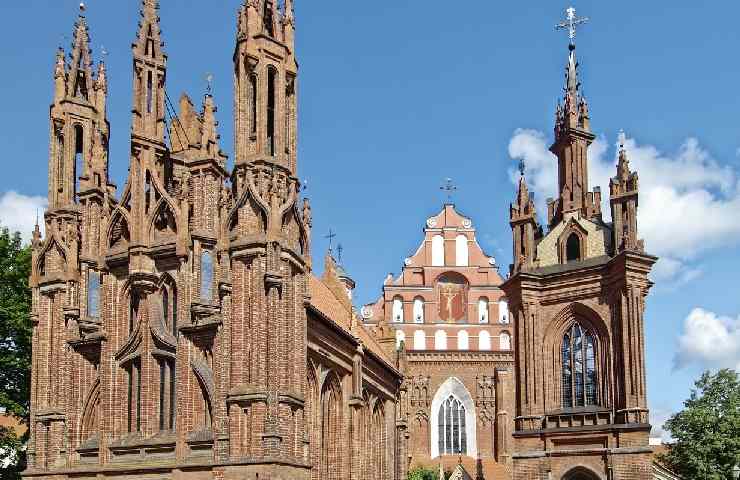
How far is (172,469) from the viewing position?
89.6 ft

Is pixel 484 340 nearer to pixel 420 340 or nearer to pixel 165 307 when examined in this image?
pixel 420 340

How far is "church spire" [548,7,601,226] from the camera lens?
43812mm

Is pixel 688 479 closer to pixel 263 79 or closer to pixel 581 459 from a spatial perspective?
pixel 581 459

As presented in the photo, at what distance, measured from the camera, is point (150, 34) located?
31.4 metres

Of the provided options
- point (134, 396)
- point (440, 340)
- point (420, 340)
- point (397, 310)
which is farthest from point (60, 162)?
point (440, 340)

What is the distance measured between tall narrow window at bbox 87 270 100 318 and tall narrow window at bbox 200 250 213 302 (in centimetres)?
427

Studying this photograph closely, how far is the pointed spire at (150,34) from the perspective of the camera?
3114 cm

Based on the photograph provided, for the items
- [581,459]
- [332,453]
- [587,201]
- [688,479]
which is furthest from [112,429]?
[688,479]

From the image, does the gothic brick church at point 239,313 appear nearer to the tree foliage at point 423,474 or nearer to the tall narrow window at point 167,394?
the tall narrow window at point 167,394

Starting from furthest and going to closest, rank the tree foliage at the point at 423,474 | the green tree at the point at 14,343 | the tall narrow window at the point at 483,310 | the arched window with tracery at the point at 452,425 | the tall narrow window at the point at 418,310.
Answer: the tall narrow window at the point at 483,310 → the tall narrow window at the point at 418,310 → the arched window with tracery at the point at 452,425 → the tree foliage at the point at 423,474 → the green tree at the point at 14,343

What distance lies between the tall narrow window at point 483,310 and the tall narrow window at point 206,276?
133 feet

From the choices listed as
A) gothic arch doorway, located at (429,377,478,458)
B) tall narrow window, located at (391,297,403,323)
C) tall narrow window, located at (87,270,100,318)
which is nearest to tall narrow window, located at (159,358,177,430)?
tall narrow window, located at (87,270,100,318)

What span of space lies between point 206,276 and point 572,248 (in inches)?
755

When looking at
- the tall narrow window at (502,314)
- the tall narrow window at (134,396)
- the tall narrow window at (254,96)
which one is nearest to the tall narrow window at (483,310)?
the tall narrow window at (502,314)
